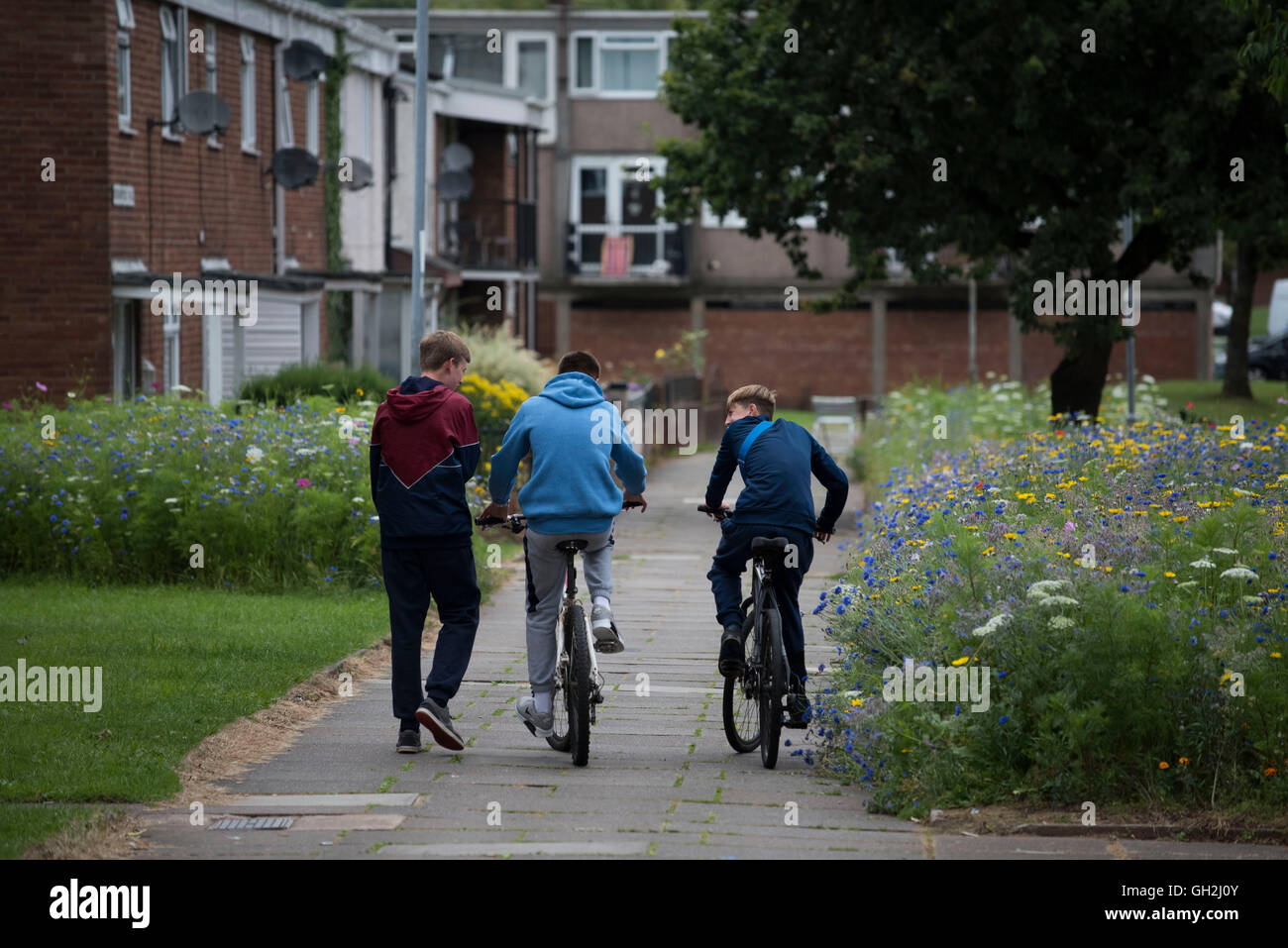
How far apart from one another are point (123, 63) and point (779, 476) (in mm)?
14520

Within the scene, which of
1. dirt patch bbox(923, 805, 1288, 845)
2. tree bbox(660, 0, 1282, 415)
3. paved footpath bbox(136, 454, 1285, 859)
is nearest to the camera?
paved footpath bbox(136, 454, 1285, 859)

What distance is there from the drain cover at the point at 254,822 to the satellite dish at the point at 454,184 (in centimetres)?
2992

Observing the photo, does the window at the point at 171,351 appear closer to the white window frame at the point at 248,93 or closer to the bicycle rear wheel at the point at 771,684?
the white window frame at the point at 248,93

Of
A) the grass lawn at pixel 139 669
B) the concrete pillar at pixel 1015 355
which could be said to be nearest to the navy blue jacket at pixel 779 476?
the grass lawn at pixel 139 669

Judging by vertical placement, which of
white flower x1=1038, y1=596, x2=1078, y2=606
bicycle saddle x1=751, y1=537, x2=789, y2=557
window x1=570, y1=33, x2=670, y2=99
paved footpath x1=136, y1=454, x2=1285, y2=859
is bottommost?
paved footpath x1=136, y1=454, x2=1285, y2=859

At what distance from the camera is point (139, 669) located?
954 centimetres

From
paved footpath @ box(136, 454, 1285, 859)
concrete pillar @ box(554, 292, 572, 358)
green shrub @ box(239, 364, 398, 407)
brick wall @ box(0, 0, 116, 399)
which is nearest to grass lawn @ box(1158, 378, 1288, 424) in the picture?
green shrub @ box(239, 364, 398, 407)

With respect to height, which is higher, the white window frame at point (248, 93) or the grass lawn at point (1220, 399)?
the white window frame at point (248, 93)

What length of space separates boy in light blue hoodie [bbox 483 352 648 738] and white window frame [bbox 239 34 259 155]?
58.1ft

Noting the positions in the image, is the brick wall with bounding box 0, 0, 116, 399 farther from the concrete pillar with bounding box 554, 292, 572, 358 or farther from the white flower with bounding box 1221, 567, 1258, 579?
the concrete pillar with bounding box 554, 292, 572, 358

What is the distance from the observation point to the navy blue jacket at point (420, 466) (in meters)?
8.02

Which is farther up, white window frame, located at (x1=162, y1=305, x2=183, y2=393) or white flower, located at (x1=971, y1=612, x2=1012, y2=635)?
white window frame, located at (x1=162, y1=305, x2=183, y2=393)

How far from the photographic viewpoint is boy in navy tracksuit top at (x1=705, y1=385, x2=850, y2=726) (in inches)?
324

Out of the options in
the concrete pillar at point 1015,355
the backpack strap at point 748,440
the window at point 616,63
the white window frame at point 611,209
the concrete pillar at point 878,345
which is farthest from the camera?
the white window frame at point 611,209
